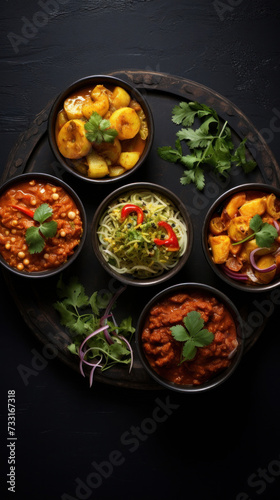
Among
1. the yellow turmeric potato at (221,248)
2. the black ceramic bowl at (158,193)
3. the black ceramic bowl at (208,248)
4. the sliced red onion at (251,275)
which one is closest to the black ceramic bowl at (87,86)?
the black ceramic bowl at (158,193)

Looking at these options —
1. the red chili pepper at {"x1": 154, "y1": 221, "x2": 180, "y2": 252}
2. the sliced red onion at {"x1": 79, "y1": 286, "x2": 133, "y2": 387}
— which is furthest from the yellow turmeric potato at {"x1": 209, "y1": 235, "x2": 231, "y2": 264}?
the sliced red onion at {"x1": 79, "y1": 286, "x2": 133, "y2": 387}

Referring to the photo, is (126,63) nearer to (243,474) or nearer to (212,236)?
(212,236)

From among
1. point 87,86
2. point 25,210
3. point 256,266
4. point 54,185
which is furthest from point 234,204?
point 25,210

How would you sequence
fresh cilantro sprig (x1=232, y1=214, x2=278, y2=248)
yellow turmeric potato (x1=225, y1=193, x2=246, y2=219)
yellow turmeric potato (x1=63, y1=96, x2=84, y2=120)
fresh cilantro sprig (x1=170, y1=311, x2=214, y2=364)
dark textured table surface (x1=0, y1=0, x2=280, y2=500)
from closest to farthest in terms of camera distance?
fresh cilantro sprig (x1=170, y1=311, x2=214, y2=364) → fresh cilantro sprig (x1=232, y1=214, x2=278, y2=248) → yellow turmeric potato (x1=225, y1=193, x2=246, y2=219) → yellow turmeric potato (x1=63, y1=96, x2=84, y2=120) → dark textured table surface (x1=0, y1=0, x2=280, y2=500)

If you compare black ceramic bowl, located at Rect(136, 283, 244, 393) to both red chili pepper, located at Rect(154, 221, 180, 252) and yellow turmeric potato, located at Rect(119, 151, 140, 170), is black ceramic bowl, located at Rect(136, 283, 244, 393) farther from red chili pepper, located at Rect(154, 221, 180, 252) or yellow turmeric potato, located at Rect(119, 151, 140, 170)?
yellow turmeric potato, located at Rect(119, 151, 140, 170)

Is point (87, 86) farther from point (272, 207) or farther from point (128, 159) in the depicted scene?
point (272, 207)

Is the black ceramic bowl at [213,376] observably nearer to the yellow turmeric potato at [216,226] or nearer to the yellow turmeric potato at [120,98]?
the yellow turmeric potato at [216,226]

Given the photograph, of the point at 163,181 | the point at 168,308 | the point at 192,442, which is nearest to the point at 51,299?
the point at 168,308
